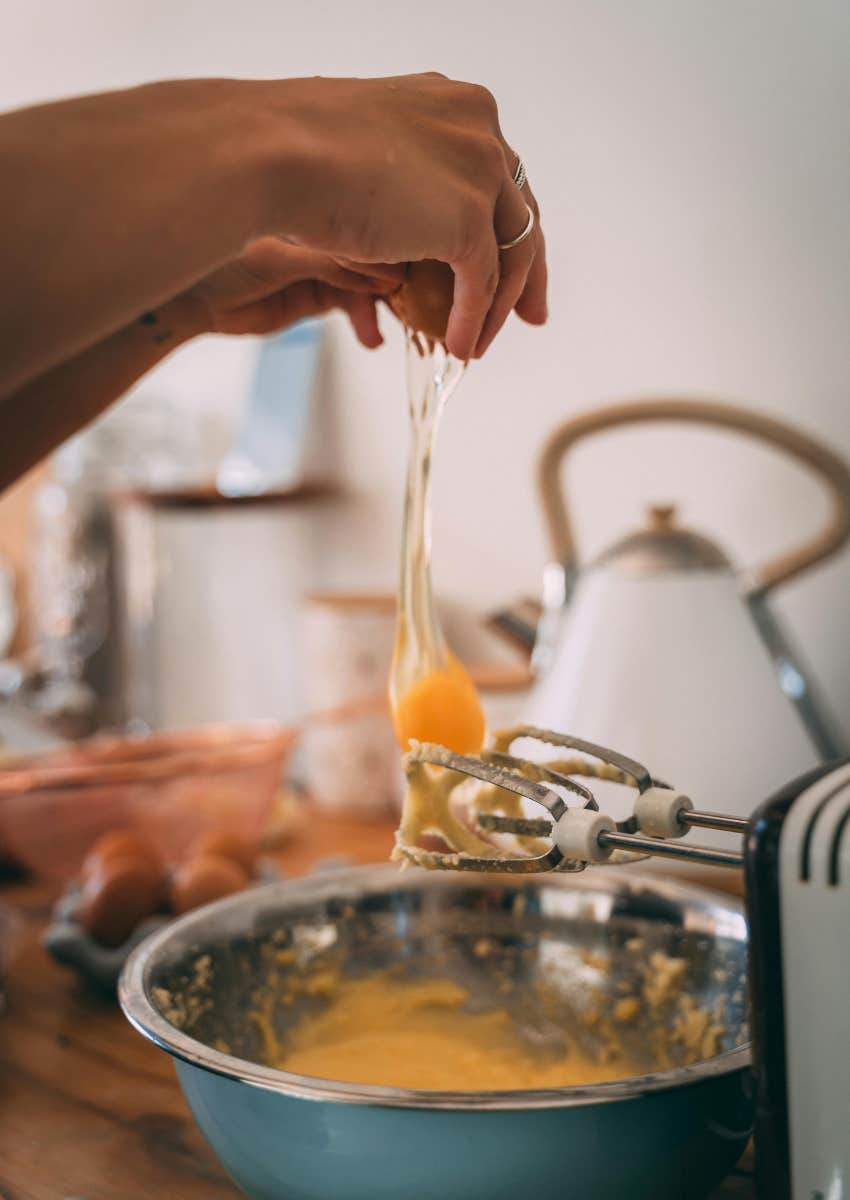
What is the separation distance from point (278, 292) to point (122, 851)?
0.40 meters

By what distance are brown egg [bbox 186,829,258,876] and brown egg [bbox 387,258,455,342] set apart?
1.46 feet

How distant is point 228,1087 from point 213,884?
14.2 inches

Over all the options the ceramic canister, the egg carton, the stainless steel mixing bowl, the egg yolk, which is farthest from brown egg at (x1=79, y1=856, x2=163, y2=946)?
the ceramic canister

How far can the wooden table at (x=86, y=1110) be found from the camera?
55cm

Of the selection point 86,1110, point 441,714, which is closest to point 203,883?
point 86,1110

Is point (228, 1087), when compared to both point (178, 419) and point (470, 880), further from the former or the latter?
point (178, 419)

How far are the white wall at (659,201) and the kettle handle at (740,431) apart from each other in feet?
0.19

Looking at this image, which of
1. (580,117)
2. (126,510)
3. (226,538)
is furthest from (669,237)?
(126,510)

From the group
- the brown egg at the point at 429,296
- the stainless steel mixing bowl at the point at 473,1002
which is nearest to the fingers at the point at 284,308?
the brown egg at the point at 429,296

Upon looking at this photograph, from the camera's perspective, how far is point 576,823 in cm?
42

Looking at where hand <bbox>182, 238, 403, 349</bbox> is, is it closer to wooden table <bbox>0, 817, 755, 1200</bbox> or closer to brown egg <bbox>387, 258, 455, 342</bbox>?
brown egg <bbox>387, 258, 455, 342</bbox>

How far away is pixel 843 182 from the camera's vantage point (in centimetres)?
90

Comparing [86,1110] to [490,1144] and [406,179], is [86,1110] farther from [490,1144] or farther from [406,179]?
[406,179]

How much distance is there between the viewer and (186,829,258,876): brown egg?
88cm
